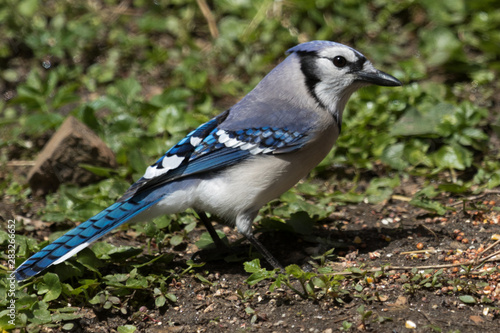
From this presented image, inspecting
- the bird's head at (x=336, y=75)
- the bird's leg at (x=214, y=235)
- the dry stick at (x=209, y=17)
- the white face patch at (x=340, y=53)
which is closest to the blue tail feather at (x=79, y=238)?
the bird's leg at (x=214, y=235)

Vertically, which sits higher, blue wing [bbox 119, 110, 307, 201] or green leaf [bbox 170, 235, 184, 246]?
blue wing [bbox 119, 110, 307, 201]

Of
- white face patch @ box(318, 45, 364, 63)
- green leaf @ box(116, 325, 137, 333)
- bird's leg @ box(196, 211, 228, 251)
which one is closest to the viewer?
green leaf @ box(116, 325, 137, 333)

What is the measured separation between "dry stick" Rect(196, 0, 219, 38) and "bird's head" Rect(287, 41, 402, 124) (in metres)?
2.93

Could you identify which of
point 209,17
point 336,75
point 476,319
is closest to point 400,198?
point 336,75

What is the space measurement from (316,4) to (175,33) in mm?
1441

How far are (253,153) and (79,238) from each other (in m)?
1.02

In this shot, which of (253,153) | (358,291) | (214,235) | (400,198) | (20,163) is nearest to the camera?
(358,291)

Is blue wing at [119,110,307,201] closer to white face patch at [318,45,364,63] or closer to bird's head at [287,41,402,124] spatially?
bird's head at [287,41,402,124]

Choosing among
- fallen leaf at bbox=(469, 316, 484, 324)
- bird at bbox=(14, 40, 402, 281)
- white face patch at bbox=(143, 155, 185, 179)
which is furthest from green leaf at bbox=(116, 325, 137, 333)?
fallen leaf at bbox=(469, 316, 484, 324)

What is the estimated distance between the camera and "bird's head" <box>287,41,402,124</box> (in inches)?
147

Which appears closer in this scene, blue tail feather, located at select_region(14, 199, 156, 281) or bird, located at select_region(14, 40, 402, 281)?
blue tail feather, located at select_region(14, 199, 156, 281)

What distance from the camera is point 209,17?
664 cm

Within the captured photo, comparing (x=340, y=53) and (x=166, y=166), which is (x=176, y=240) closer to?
(x=166, y=166)

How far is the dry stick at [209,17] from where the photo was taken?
6.55 metres
